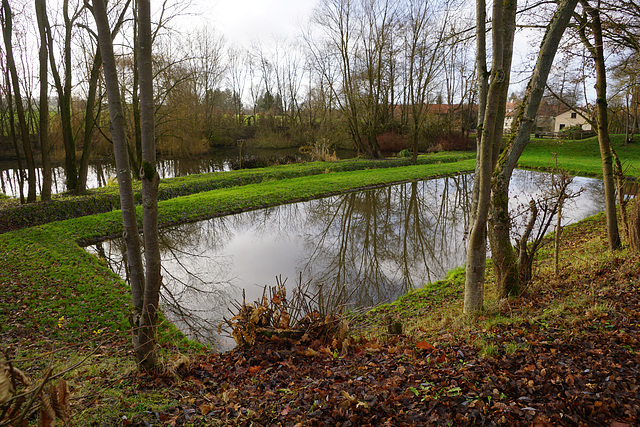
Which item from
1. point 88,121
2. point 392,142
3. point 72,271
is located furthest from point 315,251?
point 392,142

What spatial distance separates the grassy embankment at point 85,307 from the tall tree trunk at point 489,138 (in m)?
0.47

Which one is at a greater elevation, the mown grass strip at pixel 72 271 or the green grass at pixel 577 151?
the green grass at pixel 577 151

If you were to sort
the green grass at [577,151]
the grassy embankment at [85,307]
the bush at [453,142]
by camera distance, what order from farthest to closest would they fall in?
1. the bush at [453,142]
2. the green grass at [577,151]
3. the grassy embankment at [85,307]

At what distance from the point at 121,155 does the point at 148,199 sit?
0.49 meters

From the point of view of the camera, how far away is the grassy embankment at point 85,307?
10.8 ft

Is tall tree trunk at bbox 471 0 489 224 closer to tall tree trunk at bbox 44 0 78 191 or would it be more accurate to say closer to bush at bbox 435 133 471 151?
tall tree trunk at bbox 44 0 78 191

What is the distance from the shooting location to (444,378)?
291 cm

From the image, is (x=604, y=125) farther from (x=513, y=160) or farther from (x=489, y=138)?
(x=489, y=138)

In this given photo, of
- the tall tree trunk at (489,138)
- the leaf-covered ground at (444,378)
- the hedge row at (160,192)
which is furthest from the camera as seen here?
the hedge row at (160,192)

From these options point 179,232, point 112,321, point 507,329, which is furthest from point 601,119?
point 179,232

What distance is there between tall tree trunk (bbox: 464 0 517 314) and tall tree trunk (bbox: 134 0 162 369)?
11.1 ft

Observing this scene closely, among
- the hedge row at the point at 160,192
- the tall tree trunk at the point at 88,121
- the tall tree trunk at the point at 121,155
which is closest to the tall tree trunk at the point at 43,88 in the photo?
the hedge row at the point at 160,192

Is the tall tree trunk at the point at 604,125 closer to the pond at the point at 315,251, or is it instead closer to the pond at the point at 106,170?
the pond at the point at 315,251

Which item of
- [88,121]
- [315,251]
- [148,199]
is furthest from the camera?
[88,121]
